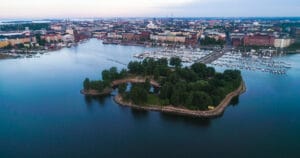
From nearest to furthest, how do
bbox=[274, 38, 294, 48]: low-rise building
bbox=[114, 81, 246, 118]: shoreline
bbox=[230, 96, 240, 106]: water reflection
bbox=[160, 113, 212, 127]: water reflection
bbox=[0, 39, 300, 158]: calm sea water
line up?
1. bbox=[0, 39, 300, 158]: calm sea water
2. bbox=[160, 113, 212, 127]: water reflection
3. bbox=[114, 81, 246, 118]: shoreline
4. bbox=[230, 96, 240, 106]: water reflection
5. bbox=[274, 38, 294, 48]: low-rise building

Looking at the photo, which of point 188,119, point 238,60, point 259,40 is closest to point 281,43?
point 259,40

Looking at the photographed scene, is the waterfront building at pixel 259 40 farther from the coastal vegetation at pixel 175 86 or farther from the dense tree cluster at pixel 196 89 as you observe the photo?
the dense tree cluster at pixel 196 89

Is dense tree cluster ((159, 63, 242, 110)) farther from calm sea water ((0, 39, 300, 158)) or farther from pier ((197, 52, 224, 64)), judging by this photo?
pier ((197, 52, 224, 64))

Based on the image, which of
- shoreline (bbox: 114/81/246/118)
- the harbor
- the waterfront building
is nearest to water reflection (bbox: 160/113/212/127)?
shoreline (bbox: 114/81/246/118)

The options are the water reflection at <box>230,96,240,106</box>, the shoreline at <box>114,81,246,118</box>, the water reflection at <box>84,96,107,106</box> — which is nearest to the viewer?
the shoreline at <box>114,81,246,118</box>

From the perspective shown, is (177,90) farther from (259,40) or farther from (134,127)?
(259,40)

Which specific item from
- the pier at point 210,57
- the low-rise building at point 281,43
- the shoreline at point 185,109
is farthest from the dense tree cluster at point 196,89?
the low-rise building at point 281,43

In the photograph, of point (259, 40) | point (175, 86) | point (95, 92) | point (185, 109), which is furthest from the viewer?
point (259, 40)
